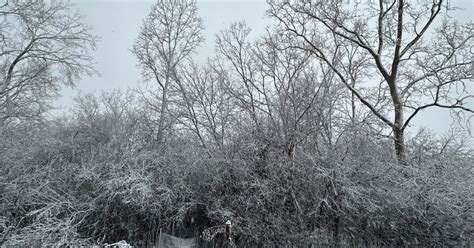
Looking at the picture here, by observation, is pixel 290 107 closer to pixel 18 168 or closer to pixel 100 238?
pixel 100 238

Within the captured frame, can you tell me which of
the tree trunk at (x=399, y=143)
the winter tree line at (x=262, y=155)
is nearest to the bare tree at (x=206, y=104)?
the winter tree line at (x=262, y=155)

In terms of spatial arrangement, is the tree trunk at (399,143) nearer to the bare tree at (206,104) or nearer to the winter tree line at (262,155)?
the winter tree line at (262,155)

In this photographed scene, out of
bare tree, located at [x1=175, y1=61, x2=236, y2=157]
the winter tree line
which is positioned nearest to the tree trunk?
the winter tree line

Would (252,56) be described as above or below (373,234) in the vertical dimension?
above

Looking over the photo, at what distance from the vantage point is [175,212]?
29.2 ft

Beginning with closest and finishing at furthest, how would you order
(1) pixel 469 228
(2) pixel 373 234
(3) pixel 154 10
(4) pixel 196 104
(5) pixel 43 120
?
(1) pixel 469 228
(2) pixel 373 234
(5) pixel 43 120
(4) pixel 196 104
(3) pixel 154 10

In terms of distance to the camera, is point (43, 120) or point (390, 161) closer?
point (390, 161)

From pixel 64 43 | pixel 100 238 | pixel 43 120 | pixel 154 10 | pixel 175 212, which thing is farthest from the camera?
pixel 154 10

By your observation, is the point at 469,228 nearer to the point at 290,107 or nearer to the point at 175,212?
the point at 290,107

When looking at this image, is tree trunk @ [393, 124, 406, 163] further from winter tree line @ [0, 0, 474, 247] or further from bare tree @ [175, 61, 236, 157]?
bare tree @ [175, 61, 236, 157]

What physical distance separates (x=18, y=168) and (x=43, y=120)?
3676 millimetres

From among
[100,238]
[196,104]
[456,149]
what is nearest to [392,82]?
[456,149]

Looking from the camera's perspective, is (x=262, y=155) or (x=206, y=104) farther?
(x=206, y=104)

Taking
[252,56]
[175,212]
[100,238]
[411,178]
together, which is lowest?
[100,238]
